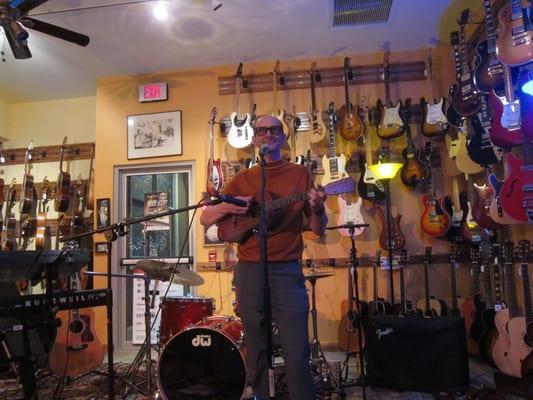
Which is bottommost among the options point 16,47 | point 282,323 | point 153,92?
point 282,323

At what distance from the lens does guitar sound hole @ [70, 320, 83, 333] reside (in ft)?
11.1

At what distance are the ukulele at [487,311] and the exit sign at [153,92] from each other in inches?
144

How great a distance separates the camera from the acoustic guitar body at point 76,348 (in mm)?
3318

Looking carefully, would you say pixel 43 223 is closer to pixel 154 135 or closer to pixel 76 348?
pixel 154 135

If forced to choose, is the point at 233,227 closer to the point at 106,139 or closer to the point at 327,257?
the point at 327,257

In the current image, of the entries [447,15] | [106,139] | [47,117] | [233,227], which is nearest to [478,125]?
[447,15]

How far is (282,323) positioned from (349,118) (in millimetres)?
2840

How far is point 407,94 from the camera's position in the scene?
438 cm

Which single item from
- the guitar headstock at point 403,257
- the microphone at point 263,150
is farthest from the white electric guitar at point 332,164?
the microphone at point 263,150

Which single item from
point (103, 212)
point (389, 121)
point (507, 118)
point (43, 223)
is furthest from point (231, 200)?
point (43, 223)

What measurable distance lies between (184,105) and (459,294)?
356 centimetres

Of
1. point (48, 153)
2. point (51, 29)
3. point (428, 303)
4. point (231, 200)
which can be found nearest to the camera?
point (231, 200)

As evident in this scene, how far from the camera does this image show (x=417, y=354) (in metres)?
2.82

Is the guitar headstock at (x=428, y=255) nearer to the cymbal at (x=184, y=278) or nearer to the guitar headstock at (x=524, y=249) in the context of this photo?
the guitar headstock at (x=524, y=249)
